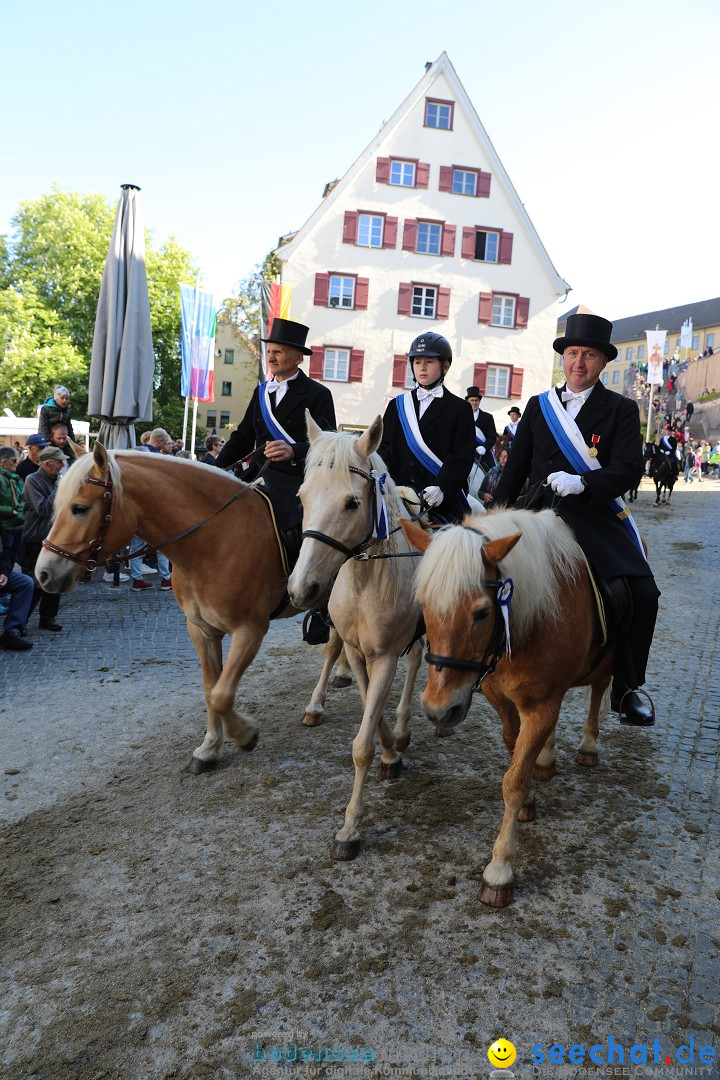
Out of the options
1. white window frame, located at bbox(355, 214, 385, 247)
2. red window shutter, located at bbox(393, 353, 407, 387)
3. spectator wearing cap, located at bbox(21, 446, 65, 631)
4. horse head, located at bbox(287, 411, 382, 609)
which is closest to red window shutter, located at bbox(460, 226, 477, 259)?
white window frame, located at bbox(355, 214, 385, 247)

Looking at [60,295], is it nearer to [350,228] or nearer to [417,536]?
[350,228]

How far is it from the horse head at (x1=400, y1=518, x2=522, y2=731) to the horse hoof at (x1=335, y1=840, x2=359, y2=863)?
4.06 feet

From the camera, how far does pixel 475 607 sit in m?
2.85

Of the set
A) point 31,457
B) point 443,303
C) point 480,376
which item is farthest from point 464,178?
point 31,457

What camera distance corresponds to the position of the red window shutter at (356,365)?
2877 centimetres

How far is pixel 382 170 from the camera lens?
28.6 meters

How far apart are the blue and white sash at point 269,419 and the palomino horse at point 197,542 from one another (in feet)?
1.98

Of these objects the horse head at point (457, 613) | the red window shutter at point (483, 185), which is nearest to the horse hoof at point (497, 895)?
the horse head at point (457, 613)

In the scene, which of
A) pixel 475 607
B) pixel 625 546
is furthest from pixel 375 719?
pixel 625 546

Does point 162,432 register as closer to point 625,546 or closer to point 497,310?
point 625,546

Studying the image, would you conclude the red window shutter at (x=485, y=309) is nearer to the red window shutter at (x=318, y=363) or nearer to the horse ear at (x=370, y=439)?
the red window shutter at (x=318, y=363)

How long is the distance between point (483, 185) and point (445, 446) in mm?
28920

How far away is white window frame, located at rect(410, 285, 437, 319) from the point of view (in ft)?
96.5

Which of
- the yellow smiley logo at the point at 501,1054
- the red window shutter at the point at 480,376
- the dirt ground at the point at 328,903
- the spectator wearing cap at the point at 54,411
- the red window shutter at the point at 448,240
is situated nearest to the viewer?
the yellow smiley logo at the point at 501,1054
